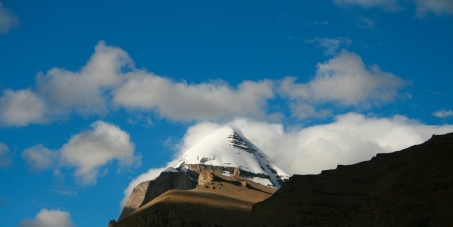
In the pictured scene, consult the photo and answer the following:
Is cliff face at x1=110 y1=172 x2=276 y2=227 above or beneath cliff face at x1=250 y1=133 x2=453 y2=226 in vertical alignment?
above

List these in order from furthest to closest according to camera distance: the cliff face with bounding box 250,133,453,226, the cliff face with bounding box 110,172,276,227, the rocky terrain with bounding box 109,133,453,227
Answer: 1. the cliff face with bounding box 110,172,276,227
2. the rocky terrain with bounding box 109,133,453,227
3. the cliff face with bounding box 250,133,453,226

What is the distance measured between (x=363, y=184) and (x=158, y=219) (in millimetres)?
37425

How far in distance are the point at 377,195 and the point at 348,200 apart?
2218cm

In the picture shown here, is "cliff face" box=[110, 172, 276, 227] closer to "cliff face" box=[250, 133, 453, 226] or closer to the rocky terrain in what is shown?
the rocky terrain

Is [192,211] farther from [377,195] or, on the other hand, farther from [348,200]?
[377,195]

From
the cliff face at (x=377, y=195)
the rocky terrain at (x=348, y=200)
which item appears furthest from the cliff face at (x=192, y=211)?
the cliff face at (x=377, y=195)

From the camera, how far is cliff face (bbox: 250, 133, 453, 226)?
9619 centimetres

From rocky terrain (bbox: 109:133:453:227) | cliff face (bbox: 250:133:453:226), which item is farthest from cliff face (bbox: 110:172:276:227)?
cliff face (bbox: 250:133:453:226)

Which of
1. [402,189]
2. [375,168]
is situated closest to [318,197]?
[375,168]

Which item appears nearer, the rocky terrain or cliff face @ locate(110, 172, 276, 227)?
the rocky terrain

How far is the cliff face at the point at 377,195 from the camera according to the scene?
96.2m

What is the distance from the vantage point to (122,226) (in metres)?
156

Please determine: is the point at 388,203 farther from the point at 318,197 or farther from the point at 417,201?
the point at 318,197

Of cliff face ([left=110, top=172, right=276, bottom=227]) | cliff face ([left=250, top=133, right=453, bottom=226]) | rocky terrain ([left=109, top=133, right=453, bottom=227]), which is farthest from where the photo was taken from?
cliff face ([left=110, top=172, right=276, bottom=227])
